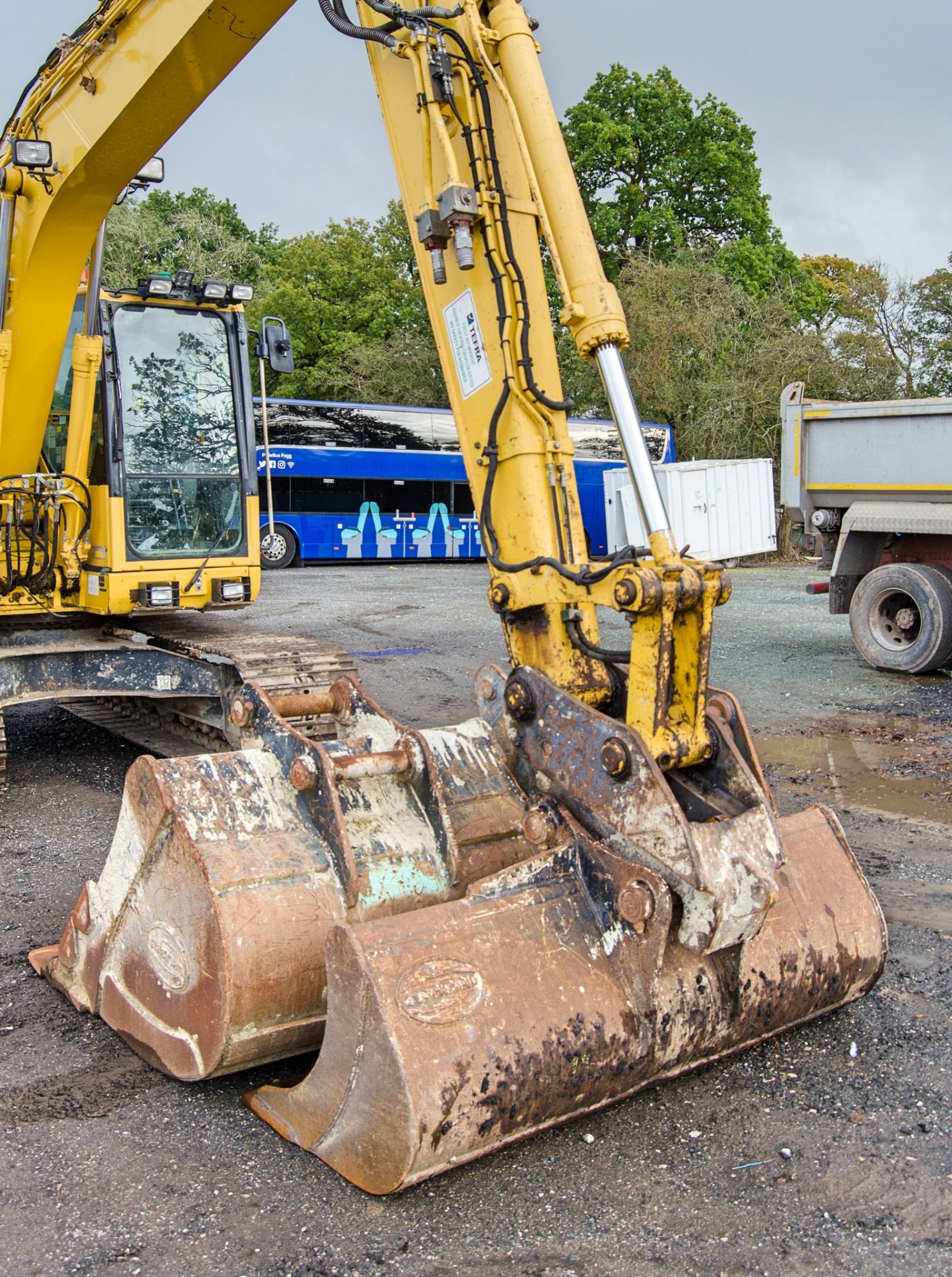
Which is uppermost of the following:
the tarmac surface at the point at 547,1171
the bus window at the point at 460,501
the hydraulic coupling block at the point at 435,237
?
the hydraulic coupling block at the point at 435,237

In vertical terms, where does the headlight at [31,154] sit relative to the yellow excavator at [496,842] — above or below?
above

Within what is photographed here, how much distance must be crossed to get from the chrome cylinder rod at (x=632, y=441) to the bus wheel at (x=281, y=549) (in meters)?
20.2

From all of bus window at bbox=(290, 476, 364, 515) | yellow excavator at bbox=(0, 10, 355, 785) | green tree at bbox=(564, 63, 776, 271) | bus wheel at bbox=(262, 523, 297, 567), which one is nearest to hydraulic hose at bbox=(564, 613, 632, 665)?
yellow excavator at bbox=(0, 10, 355, 785)

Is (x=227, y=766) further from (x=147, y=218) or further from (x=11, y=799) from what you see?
(x=147, y=218)

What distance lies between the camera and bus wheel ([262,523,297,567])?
2322 centimetres

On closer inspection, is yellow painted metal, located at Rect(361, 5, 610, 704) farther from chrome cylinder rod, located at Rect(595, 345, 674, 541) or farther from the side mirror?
the side mirror

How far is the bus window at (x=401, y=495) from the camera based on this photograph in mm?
24469

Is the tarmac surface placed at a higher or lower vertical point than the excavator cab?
lower

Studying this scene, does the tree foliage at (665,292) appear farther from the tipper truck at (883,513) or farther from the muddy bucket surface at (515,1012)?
the muddy bucket surface at (515,1012)

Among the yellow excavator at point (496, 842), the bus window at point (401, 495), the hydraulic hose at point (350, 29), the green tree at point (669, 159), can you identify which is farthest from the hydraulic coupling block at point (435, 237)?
the green tree at point (669, 159)

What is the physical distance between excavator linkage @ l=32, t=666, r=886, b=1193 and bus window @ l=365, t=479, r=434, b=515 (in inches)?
834

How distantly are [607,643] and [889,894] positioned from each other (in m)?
7.62

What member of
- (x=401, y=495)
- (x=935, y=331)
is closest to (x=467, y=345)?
(x=401, y=495)

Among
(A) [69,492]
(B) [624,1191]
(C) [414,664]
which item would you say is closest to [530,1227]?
(B) [624,1191]
